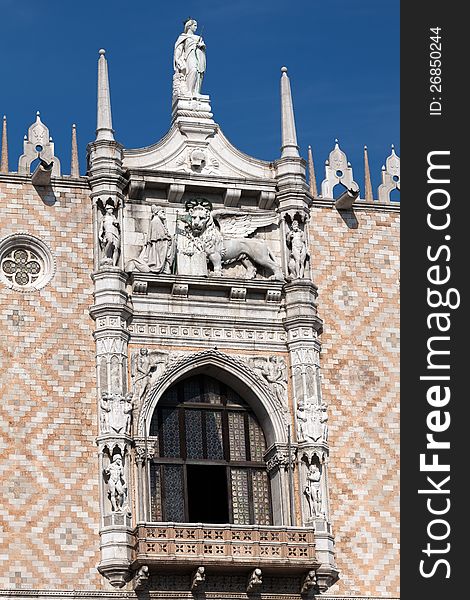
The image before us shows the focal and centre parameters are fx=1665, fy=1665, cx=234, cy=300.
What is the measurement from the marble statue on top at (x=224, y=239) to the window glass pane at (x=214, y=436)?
2913mm

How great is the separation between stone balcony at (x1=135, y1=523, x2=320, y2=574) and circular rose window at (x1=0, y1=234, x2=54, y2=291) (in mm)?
5465

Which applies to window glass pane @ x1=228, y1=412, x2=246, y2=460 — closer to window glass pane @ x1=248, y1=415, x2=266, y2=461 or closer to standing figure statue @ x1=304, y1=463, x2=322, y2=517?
window glass pane @ x1=248, y1=415, x2=266, y2=461

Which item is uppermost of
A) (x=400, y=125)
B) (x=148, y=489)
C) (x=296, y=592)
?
(x=400, y=125)

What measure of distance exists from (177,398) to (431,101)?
7.70m

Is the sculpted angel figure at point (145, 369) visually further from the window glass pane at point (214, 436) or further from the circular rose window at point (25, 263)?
the circular rose window at point (25, 263)

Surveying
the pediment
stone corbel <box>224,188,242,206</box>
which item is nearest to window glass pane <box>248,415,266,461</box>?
stone corbel <box>224,188,242,206</box>

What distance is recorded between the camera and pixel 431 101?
3144cm

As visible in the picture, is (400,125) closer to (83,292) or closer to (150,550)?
(83,292)

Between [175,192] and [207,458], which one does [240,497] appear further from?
[175,192]

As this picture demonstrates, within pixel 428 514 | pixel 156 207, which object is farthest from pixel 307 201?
pixel 428 514

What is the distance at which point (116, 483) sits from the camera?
103 ft

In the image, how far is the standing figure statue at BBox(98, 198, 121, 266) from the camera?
1299 inches

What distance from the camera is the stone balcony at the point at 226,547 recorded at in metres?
30.6

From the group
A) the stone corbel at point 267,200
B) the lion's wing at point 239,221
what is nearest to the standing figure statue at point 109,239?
the lion's wing at point 239,221
